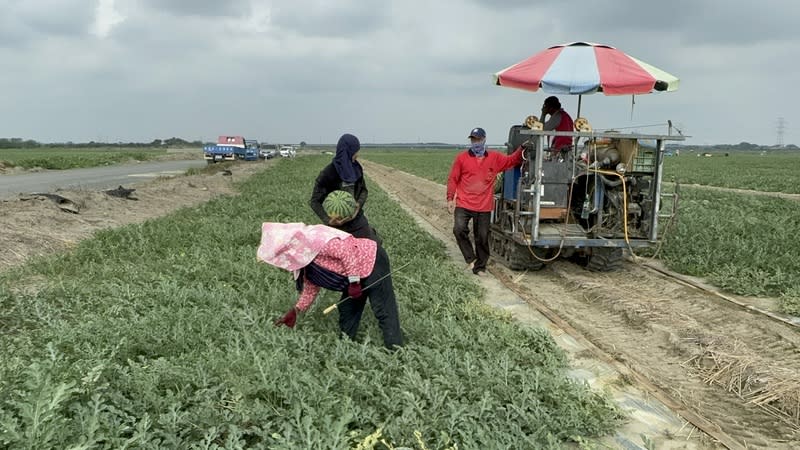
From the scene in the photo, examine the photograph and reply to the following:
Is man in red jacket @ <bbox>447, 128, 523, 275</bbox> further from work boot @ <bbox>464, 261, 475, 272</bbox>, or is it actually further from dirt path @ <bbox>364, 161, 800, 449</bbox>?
dirt path @ <bbox>364, 161, 800, 449</bbox>

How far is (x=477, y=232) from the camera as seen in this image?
8.29 metres

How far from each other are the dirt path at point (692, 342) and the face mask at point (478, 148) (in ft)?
5.89

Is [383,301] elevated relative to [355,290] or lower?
lower

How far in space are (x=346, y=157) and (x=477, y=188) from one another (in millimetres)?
2944

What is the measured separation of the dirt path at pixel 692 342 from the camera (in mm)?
4074

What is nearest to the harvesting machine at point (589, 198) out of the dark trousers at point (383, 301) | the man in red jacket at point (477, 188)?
the man in red jacket at point (477, 188)

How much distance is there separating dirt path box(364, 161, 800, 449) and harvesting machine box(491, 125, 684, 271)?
0.52m

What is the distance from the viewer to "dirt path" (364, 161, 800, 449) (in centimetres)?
407

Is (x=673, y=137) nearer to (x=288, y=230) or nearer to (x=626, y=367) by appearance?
(x=626, y=367)

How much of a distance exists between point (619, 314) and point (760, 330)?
1342 mm

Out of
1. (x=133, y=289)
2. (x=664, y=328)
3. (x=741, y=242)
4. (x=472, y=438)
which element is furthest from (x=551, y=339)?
(x=741, y=242)

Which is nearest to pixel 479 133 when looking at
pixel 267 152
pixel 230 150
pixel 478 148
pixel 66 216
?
pixel 478 148

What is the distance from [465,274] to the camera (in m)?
8.03

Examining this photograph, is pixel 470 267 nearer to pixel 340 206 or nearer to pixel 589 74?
pixel 589 74
